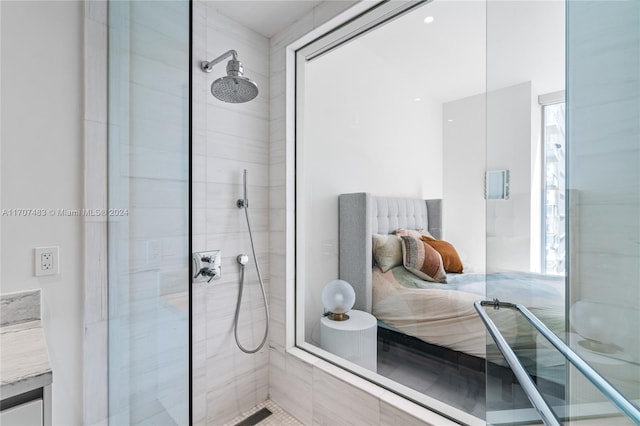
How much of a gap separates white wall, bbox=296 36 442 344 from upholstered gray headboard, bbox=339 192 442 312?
5cm

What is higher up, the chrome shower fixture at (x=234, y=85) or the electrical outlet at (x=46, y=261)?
the chrome shower fixture at (x=234, y=85)

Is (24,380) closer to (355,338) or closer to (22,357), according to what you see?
(22,357)

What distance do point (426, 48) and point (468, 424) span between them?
1.76 metres

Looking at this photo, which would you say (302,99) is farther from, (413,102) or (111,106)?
(111,106)

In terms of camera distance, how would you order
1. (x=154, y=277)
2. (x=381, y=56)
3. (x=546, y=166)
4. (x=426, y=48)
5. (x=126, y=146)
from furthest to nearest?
(x=381, y=56), (x=426, y=48), (x=126, y=146), (x=154, y=277), (x=546, y=166)

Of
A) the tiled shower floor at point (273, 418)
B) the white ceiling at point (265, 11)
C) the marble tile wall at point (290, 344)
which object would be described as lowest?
the tiled shower floor at point (273, 418)

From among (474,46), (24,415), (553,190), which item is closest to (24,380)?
(24,415)

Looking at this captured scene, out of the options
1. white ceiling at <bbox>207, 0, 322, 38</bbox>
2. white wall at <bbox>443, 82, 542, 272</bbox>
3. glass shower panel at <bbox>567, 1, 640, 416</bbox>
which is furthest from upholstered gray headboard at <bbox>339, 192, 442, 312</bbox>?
white ceiling at <bbox>207, 0, 322, 38</bbox>

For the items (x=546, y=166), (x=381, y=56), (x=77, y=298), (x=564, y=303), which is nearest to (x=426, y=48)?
(x=381, y=56)

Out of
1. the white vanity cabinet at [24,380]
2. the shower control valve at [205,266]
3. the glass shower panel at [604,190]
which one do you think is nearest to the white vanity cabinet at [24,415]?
the white vanity cabinet at [24,380]

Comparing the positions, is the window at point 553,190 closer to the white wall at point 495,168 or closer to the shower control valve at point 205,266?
the white wall at point 495,168

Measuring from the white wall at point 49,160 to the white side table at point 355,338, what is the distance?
1230 millimetres

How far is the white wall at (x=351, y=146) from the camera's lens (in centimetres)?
151

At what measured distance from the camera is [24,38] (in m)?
1.17
